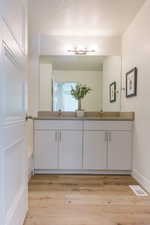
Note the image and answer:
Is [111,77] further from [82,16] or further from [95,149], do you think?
[95,149]

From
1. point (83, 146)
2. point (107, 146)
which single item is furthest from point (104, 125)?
point (83, 146)

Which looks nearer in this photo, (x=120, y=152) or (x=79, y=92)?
(x=120, y=152)

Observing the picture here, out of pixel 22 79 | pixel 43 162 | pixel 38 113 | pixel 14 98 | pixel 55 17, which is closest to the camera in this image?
pixel 14 98

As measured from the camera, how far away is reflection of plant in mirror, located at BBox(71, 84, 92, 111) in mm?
3336

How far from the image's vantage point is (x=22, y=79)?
1.67 metres

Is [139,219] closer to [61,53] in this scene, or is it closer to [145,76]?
[145,76]

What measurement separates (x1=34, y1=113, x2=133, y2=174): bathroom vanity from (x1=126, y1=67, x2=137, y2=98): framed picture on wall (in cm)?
47

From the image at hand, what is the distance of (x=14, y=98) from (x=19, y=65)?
324mm

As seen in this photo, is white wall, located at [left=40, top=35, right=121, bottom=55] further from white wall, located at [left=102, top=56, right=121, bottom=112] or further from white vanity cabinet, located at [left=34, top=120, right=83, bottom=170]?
white vanity cabinet, located at [left=34, top=120, right=83, bottom=170]

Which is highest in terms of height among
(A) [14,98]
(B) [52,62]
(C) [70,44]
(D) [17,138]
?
(C) [70,44]

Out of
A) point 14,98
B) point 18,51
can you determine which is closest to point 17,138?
point 14,98

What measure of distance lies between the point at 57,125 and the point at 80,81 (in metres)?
0.97

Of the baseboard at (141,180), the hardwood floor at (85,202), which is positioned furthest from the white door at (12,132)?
the baseboard at (141,180)

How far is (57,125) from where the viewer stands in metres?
2.92
